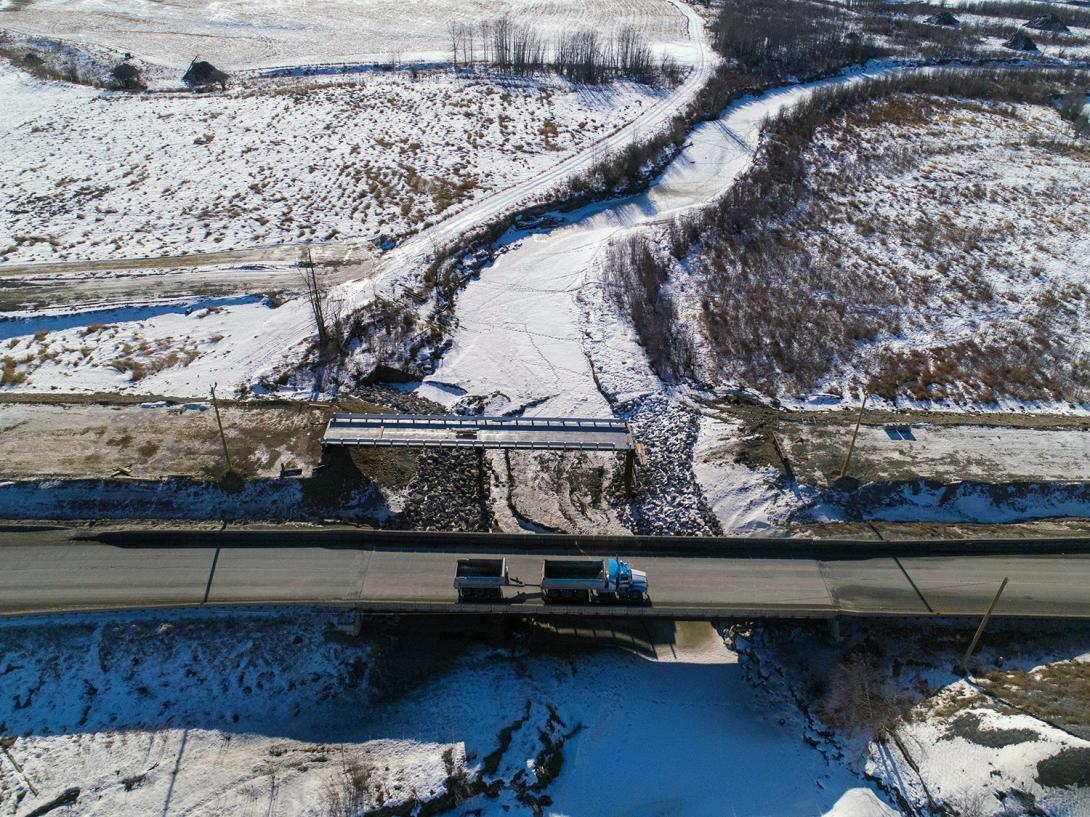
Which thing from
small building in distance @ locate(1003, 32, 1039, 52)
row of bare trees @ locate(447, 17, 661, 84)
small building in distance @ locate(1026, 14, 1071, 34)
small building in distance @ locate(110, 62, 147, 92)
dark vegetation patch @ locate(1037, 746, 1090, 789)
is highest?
small building in distance @ locate(1026, 14, 1071, 34)

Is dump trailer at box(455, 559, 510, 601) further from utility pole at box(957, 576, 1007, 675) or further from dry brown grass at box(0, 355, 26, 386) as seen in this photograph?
dry brown grass at box(0, 355, 26, 386)

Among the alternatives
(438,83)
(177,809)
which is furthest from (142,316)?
(438,83)

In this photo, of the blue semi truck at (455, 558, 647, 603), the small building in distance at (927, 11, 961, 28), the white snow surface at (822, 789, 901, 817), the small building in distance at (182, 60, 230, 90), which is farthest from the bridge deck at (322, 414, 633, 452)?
the small building in distance at (927, 11, 961, 28)

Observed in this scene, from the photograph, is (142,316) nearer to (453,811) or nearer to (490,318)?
(490,318)

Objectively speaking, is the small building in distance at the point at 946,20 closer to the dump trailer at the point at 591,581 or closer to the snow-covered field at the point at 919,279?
the snow-covered field at the point at 919,279

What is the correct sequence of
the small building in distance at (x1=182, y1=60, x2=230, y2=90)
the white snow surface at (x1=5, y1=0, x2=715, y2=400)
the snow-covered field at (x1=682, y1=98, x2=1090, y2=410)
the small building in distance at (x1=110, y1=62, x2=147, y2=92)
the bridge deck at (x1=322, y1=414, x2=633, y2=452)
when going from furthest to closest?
the small building in distance at (x1=182, y1=60, x2=230, y2=90) → the small building in distance at (x1=110, y1=62, x2=147, y2=92) → the snow-covered field at (x1=682, y1=98, x2=1090, y2=410) → the white snow surface at (x1=5, y1=0, x2=715, y2=400) → the bridge deck at (x1=322, y1=414, x2=633, y2=452)

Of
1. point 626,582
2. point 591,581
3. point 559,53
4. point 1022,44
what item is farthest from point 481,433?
point 1022,44

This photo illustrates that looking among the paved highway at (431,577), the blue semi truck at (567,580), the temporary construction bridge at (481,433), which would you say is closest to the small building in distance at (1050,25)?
the paved highway at (431,577)
